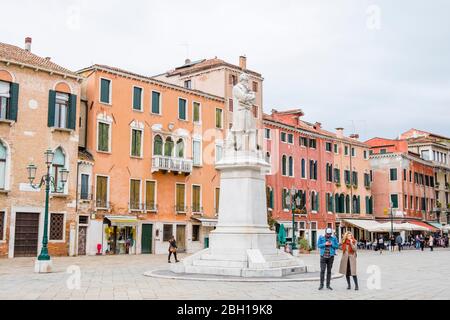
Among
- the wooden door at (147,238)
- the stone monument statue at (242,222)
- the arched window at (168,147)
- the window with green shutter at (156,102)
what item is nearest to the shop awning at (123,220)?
the wooden door at (147,238)

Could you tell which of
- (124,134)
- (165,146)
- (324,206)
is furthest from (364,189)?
(124,134)

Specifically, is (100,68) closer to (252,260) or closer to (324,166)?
(252,260)

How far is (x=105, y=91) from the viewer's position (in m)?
34.4

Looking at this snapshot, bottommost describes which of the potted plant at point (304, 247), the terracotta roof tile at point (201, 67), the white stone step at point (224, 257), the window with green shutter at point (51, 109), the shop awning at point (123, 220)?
the potted plant at point (304, 247)

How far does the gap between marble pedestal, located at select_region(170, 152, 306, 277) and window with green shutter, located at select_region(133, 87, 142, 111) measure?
20159 millimetres

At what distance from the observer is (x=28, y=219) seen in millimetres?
29469

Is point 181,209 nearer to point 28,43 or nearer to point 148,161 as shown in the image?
point 148,161

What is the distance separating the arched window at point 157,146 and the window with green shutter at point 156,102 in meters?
1.79

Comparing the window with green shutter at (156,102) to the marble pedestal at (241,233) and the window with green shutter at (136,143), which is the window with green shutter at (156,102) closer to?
the window with green shutter at (136,143)

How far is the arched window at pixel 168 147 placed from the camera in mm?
37787

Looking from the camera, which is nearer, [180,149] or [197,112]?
[180,149]

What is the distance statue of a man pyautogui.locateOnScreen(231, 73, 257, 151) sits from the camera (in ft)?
56.9

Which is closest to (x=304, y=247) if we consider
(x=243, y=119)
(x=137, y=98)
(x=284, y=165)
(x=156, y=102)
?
(x=284, y=165)

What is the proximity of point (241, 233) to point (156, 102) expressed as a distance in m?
22.6
